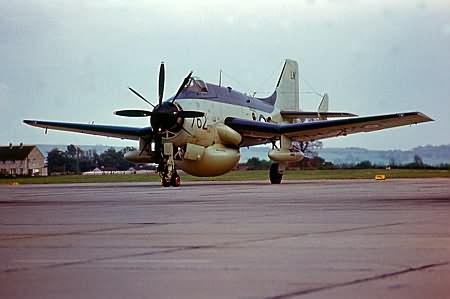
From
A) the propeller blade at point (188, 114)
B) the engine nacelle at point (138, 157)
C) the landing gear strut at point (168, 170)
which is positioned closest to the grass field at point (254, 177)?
the engine nacelle at point (138, 157)

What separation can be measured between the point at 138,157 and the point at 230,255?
30131mm

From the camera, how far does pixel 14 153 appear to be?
72750 millimetres

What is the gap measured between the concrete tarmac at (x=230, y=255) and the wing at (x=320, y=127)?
855 inches

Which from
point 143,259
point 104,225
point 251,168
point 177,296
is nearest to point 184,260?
point 143,259

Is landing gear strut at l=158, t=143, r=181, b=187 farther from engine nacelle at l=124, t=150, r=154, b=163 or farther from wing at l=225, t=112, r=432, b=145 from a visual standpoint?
wing at l=225, t=112, r=432, b=145

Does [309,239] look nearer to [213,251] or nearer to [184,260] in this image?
[213,251]

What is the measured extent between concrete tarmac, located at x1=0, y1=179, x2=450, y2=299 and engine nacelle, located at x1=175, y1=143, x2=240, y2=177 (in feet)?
69.3

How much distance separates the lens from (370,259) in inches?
327

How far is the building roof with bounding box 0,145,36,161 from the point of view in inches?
2842

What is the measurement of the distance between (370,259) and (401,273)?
1.00 meters

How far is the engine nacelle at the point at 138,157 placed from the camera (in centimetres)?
3787

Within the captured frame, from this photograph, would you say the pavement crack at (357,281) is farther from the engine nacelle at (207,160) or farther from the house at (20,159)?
the house at (20,159)

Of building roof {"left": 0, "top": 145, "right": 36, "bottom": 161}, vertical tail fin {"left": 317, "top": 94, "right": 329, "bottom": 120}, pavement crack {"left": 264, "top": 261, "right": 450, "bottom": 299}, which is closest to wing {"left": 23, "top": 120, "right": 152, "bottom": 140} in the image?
vertical tail fin {"left": 317, "top": 94, "right": 329, "bottom": 120}

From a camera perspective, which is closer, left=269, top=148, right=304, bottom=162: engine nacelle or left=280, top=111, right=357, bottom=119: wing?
left=269, top=148, right=304, bottom=162: engine nacelle
